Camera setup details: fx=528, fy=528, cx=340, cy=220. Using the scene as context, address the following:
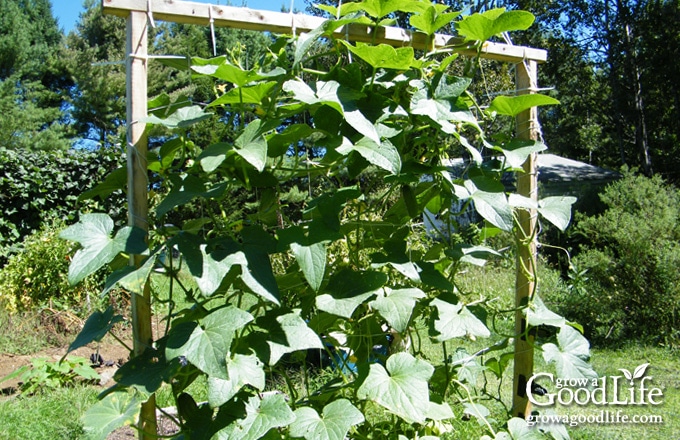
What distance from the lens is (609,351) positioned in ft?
13.9

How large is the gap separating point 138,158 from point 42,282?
425 centimetres

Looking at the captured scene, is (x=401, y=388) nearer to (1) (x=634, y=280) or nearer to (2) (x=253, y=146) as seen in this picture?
(2) (x=253, y=146)

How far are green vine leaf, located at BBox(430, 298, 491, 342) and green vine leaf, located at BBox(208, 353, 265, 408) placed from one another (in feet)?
1.44

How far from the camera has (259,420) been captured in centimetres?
112

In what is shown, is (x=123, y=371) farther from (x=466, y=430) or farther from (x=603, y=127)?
(x=603, y=127)

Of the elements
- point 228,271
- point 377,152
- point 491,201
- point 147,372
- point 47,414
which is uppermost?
point 377,152

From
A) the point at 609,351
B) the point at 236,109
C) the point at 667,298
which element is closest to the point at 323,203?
the point at 236,109

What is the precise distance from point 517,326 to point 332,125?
107 cm

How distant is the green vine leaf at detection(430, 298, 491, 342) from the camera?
1.26 m

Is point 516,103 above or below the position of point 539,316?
above

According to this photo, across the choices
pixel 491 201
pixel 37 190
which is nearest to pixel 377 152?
pixel 491 201

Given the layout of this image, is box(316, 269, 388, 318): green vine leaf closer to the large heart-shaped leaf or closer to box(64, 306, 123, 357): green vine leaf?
Answer: the large heart-shaped leaf

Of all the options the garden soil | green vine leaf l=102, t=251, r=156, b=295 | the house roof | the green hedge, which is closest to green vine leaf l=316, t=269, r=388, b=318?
green vine leaf l=102, t=251, r=156, b=295

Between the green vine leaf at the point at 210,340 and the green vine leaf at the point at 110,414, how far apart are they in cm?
25
